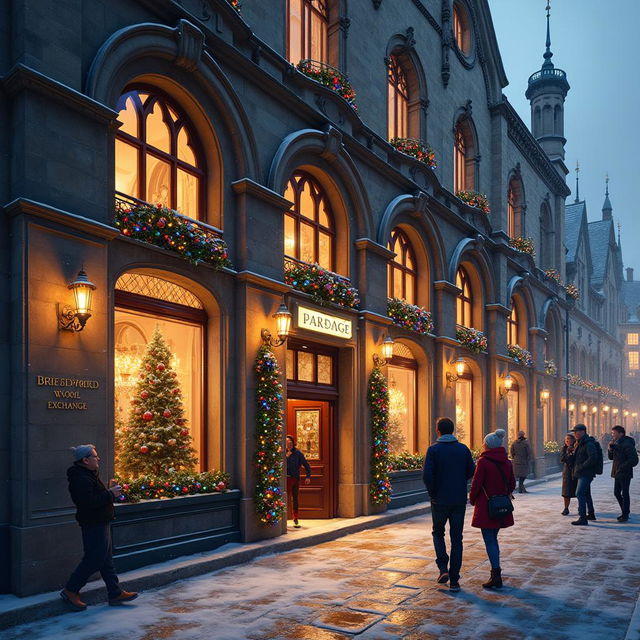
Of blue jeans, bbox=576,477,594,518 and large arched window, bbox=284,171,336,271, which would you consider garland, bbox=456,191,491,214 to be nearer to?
large arched window, bbox=284,171,336,271

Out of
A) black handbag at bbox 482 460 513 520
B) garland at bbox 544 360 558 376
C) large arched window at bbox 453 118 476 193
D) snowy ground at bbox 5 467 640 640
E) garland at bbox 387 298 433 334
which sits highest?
large arched window at bbox 453 118 476 193

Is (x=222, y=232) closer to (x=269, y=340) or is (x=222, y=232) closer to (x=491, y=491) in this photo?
(x=269, y=340)

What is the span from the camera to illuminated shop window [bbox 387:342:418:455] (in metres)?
18.3

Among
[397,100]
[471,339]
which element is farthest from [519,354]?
[397,100]

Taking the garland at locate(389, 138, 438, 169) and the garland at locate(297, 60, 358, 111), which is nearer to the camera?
the garland at locate(297, 60, 358, 111)

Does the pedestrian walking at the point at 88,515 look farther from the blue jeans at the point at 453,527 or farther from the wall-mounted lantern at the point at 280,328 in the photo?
the wall-mounted lantern at the point at 280,328

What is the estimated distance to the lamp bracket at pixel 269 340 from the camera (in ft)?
41.9

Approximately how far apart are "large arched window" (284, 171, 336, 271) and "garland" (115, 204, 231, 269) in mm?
2909

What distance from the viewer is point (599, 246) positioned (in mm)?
56969

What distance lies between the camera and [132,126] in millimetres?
11000

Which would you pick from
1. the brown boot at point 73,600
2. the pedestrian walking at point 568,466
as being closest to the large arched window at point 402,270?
the pedestrian walking at point 568,466

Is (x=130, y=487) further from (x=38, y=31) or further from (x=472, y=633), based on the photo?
(x=38, y=31)

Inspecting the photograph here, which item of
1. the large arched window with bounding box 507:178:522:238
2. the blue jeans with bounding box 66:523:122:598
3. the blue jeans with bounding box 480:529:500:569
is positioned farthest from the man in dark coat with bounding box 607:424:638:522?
the large arched window with bounding box 507:178:522:238

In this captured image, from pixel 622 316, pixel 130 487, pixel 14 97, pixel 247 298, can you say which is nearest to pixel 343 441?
pixel 247 298
